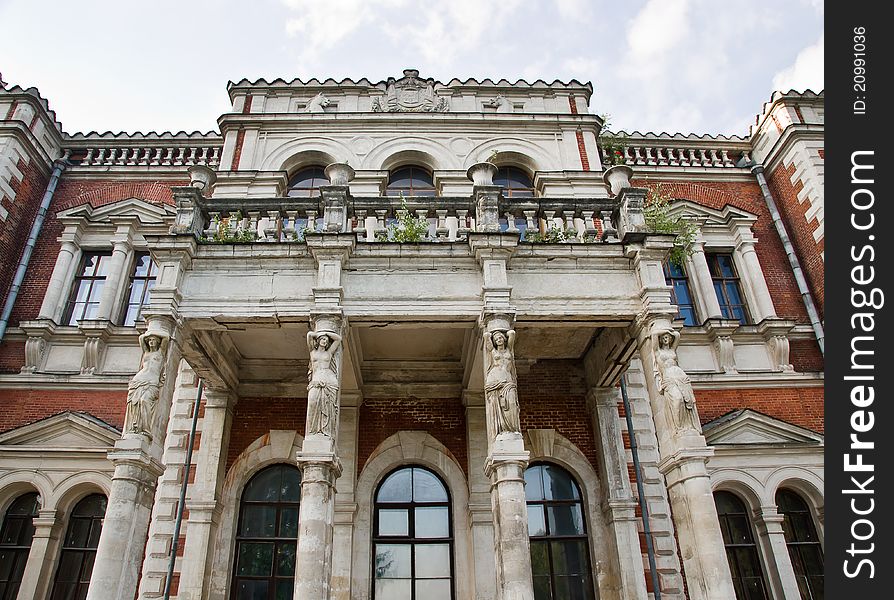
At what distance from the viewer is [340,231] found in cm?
885

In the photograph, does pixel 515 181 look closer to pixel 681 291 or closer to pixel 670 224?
pixel 670 224

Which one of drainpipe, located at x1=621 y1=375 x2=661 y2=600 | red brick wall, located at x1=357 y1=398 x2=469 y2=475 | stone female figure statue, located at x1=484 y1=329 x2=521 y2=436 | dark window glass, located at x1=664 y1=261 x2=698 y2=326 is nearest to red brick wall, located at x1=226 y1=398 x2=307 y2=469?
red brick wall, located at x1=357 y1=398 x2=469 y2=475

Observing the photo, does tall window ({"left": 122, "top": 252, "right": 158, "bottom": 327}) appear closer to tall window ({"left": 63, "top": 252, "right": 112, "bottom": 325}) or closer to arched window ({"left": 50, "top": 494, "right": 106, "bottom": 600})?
tall window ({"left": 63, "top": 252, "right": 112, "bottom": 325})

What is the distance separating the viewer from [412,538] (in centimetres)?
1023

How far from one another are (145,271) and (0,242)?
8.89ft

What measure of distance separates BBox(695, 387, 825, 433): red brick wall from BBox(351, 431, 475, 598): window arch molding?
15.7 ft

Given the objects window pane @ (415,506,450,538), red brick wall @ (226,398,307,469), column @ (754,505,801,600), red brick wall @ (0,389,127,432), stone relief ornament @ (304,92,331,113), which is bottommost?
column @ (754,505,801,600)

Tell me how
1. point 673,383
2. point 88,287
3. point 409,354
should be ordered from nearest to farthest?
point 673,383 → point 409,354 → point 88,287


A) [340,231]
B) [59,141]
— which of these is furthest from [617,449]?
[59,141]

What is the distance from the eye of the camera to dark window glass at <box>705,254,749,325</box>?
41.6 ft

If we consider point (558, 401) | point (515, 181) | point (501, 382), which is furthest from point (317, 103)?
point (501, 382)

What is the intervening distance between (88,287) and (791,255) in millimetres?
14938

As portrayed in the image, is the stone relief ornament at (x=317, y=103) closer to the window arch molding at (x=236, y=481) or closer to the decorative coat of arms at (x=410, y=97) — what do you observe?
the decorative coat of arms at (x=410, y=97)

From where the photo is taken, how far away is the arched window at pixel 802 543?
10.2m
